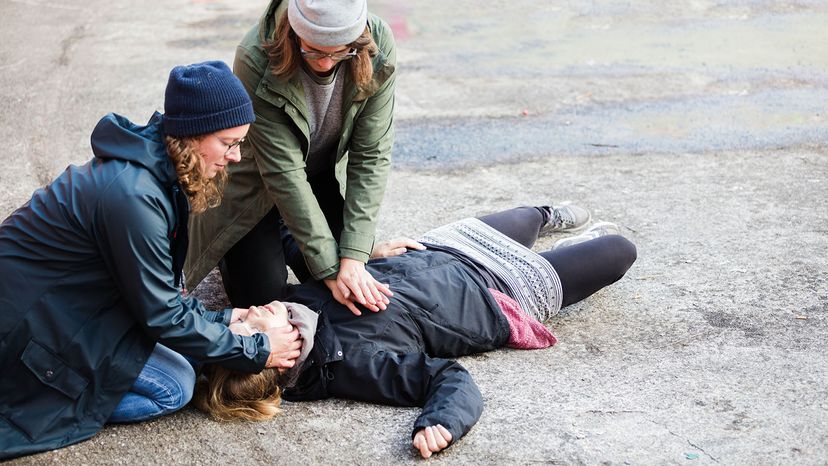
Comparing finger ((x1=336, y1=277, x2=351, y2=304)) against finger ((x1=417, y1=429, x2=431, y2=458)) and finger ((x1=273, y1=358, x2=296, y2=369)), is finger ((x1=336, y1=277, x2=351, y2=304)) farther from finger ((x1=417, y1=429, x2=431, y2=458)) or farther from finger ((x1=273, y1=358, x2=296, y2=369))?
finger ((x1=417, y1=429, x2=431, y2=458))

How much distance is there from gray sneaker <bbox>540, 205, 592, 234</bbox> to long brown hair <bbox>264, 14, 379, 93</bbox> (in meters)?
1.53

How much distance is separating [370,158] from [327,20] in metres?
0.83

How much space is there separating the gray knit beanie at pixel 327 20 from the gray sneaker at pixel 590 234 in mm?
1503

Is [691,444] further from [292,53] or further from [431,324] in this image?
[292,53]

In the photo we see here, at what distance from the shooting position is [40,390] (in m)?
3.11

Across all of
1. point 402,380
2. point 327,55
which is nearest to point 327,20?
point 327,55

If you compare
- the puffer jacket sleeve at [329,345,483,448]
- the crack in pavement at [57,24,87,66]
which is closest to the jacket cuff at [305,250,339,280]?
the puffer jacket sleeve at [329,345,483,448]

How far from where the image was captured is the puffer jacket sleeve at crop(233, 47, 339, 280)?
12.4 ft


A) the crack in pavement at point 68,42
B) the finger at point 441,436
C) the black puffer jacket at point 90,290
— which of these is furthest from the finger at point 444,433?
the crack in pavement at point 68,42

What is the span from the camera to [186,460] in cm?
320

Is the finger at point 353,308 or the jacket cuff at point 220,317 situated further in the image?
the finger at point 353,308

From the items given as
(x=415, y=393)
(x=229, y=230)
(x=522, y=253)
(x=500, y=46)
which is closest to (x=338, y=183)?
(x=229, y=230)

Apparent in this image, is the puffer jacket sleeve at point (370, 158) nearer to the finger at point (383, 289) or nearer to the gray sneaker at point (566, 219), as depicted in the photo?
the finger at point (383, 289)

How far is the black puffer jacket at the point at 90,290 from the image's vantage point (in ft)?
9.71
